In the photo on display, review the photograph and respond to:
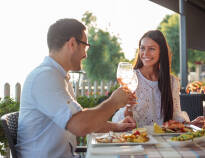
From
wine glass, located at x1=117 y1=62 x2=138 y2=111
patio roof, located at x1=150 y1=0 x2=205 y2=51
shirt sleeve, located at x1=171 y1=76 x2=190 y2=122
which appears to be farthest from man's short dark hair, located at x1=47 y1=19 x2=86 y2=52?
patio roof, located at x1=150 y1=0 x2=205 y2=51

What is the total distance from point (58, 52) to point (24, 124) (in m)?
0.46

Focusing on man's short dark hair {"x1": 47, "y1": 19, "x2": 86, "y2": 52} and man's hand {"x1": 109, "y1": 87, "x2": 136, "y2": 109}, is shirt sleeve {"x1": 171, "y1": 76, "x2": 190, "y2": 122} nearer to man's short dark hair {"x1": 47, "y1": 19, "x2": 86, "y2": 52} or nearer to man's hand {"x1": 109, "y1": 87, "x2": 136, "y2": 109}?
man's hand {"x1": 109, "y1": 87, "x2": 136, "y2": 109}

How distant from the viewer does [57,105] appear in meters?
1.48

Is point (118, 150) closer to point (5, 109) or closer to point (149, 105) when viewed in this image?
point (149, 105)

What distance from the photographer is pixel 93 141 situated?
1.58 metres

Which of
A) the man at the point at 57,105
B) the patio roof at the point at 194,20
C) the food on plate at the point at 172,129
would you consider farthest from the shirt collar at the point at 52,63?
the patio roof at the point at 194,20

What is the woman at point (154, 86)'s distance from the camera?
2.59 metres

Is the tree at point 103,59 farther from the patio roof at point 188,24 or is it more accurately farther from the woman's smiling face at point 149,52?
the woman's smiling face at point 149,52

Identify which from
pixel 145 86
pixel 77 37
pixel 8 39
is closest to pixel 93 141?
pixel 77 37

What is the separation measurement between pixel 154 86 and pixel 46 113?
146 cm

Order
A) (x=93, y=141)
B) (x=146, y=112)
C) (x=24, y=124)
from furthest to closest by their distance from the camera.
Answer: (x=146, y=112)
(x=24, y=124)
(x=93, y=141)

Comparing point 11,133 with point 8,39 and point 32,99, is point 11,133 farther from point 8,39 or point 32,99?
point 8,39

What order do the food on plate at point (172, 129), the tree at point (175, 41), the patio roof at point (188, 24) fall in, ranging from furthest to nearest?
the tree at point (175, 41) < the patio roof at point (188, 24) < the food on plate at point (172, 129)

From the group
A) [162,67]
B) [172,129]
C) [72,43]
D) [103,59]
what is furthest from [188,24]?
[103,59]
